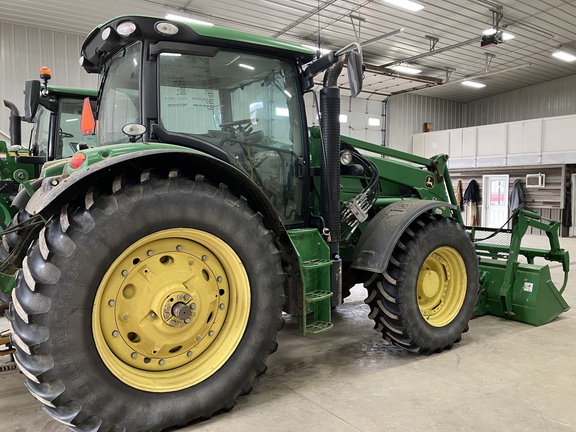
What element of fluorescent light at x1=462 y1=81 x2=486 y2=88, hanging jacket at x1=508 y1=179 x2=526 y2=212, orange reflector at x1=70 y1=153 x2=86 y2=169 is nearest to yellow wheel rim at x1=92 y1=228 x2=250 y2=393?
orange reflector at x1=70 y1=153 x2=86 y2=169

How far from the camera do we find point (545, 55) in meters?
15.1

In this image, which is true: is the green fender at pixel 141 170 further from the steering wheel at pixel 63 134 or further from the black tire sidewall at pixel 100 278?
the steering wheel at pixel 63 134

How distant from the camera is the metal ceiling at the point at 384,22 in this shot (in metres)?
10.1

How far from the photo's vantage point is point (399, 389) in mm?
3025

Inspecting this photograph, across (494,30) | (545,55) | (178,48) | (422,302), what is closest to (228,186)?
(178,48)

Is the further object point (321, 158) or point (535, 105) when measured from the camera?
point (535, 105)

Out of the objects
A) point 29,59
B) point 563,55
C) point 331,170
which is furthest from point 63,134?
point 563,55

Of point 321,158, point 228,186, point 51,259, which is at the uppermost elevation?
point 321,158

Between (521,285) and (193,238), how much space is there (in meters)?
3.61

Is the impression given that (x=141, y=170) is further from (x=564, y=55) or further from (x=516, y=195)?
(x=564, y=55)

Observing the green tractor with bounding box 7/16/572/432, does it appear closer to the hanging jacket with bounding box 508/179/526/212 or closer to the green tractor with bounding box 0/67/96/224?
the green tractor with bounding box 0/67/96/224

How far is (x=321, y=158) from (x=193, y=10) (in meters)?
8.33

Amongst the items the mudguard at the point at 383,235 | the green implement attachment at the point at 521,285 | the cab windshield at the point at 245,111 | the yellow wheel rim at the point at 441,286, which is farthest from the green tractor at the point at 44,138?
the green implement attachment at the point at 521,285

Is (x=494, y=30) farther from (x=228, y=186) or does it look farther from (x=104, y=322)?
(x=104, y=322)
